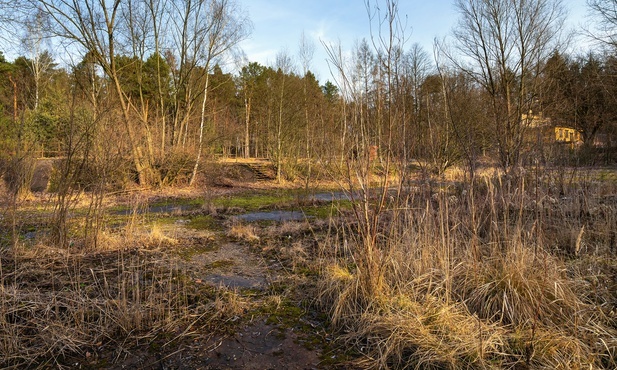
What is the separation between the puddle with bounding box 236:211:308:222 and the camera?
8223mm

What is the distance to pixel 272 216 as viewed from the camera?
345 inches

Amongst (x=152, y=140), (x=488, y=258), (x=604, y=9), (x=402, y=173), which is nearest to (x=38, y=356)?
(x=402, y=173)

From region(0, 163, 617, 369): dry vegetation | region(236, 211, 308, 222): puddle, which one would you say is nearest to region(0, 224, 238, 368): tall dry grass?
region(0, 163, 617, 369): dry vegetation

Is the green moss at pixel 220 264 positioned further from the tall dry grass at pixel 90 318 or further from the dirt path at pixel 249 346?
the tall dry grass at pixel 90 318

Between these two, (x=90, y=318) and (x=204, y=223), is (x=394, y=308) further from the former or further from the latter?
(x=204, y=223)

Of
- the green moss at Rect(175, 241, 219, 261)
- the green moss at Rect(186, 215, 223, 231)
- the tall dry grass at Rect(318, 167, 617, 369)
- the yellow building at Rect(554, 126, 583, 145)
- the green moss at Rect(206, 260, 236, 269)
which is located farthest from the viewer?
the green moss at Rect(186, 215, 223, 231)

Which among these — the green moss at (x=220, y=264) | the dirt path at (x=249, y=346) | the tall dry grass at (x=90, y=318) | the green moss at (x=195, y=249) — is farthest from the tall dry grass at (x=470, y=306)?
the green moss at (x=195, y=249)

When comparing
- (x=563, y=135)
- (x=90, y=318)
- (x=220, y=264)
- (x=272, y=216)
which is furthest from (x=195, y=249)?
(x=563, y=135)

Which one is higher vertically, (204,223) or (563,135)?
(563,135)

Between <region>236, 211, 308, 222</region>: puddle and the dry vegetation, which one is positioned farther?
<region>236, 211, 308, 222</region>: puddle

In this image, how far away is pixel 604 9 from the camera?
1318 centimetres

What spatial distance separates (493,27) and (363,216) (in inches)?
730

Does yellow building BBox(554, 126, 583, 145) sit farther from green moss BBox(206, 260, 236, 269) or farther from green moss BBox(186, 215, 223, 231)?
green moss BBox(186, 215, 223, 231)

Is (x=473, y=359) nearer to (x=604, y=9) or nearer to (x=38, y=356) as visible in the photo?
(x=38, y=356)
